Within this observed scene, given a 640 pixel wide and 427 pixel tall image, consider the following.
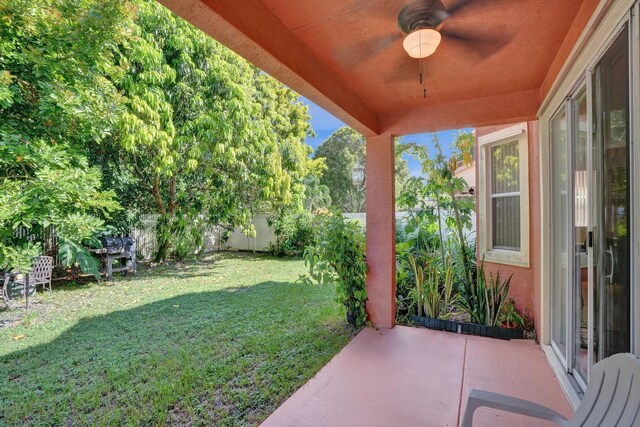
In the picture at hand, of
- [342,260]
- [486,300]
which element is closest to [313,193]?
[342,260]

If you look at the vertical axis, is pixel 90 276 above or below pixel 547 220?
below

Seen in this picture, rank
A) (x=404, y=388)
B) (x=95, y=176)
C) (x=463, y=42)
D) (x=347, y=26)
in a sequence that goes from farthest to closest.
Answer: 1. (x=95, y=176)
2. (x=404, y=388)
3. (x=463, y=42)
4. (x=347, y=26)

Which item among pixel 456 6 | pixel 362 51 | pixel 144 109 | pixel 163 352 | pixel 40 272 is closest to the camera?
pixel 456 6

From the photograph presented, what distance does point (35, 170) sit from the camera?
488cm

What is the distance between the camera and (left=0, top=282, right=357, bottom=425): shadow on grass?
7.81ft

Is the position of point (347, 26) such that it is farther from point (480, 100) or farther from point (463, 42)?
point (480, 100)

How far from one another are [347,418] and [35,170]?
5.76m

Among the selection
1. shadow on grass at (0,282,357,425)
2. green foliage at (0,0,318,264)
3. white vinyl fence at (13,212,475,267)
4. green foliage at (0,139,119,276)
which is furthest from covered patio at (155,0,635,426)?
white vinyl fence at (13,212,475,267)

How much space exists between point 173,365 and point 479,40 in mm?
3818

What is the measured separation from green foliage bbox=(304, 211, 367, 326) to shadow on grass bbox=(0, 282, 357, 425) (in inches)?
16.7

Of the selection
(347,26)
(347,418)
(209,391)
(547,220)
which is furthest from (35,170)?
(547,220)

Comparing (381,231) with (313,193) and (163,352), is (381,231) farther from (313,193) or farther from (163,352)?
(313,193)

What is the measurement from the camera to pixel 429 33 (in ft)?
6.16

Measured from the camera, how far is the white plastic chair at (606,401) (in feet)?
3.67
